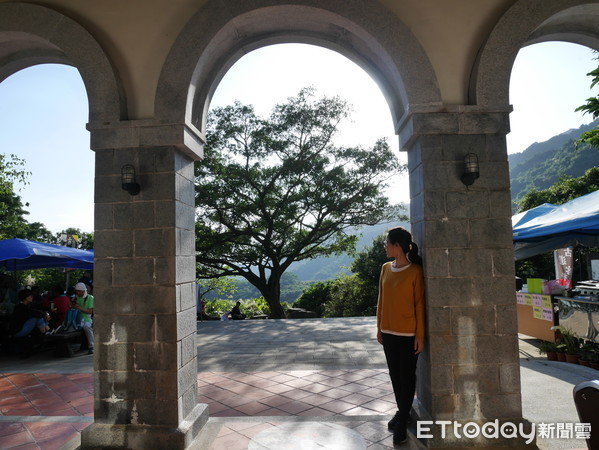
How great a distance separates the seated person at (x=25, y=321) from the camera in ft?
23.4

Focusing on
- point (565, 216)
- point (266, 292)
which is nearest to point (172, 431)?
point (565, 216)

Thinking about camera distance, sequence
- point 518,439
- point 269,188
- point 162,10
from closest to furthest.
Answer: point 518,439
point 162,10
point 269,188

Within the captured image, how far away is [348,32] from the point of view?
3723mm

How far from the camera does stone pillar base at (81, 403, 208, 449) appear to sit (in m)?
3.18

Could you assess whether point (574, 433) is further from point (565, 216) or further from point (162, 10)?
point (162, 10)

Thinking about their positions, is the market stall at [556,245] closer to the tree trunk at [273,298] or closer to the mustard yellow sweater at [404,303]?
the mustard yellow sweater at [404,303]

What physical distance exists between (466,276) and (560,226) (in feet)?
12.6

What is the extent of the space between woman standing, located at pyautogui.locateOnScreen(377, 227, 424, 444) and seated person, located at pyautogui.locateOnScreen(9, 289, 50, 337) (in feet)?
22.3

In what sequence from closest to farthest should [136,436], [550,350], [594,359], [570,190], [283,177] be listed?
[136,436]
[594,359]
[550,350]
[283,177]
[570,190]

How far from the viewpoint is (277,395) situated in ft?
14.7

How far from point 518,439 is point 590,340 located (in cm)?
361

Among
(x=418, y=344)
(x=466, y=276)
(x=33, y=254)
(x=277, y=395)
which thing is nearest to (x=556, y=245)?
(x=466, y=276)

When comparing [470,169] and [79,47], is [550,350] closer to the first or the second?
[470,169]

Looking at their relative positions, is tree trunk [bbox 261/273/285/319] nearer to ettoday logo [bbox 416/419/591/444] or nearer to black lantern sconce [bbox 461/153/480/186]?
ettoday logo [bbox 416/419/591/444]
